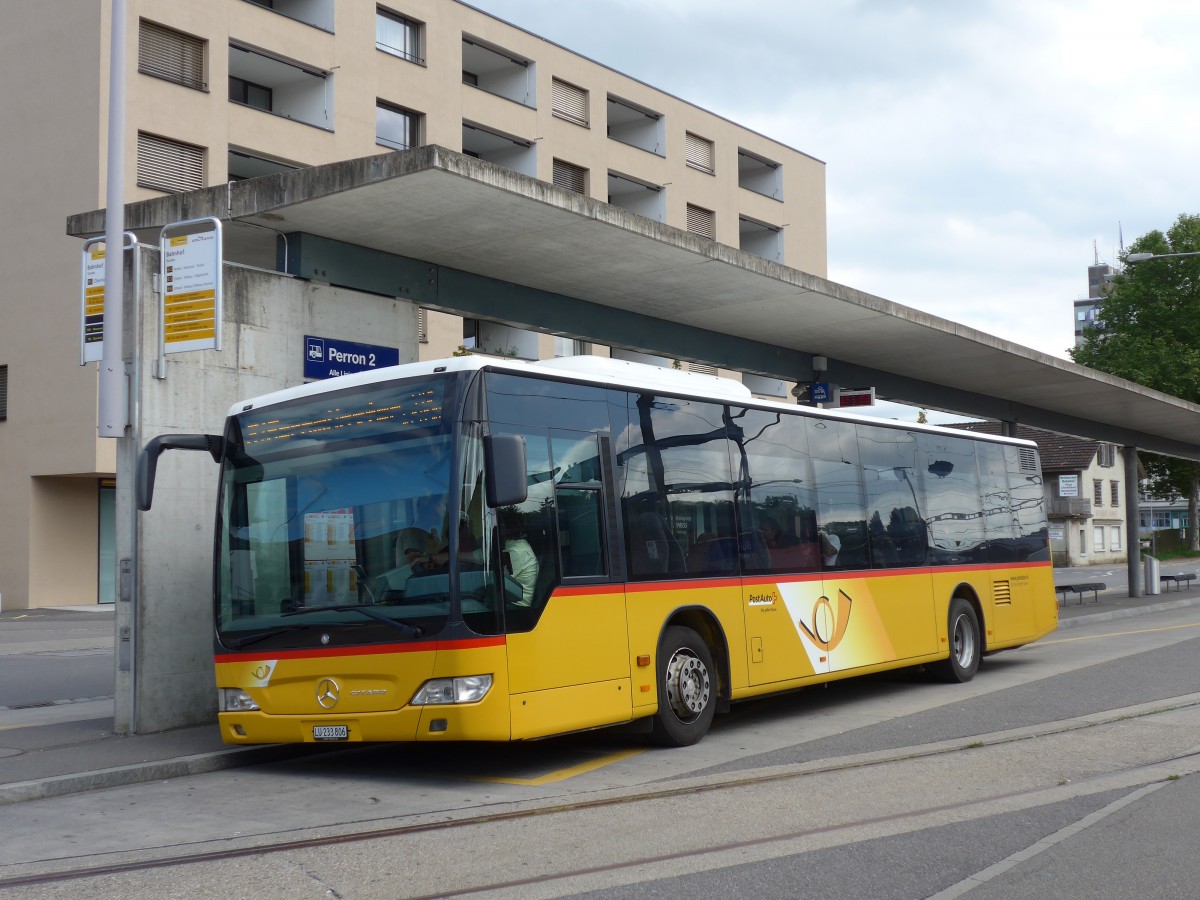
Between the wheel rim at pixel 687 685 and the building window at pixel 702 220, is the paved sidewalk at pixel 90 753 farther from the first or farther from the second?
the building window at pixel 702 220

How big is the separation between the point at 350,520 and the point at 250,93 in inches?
1254

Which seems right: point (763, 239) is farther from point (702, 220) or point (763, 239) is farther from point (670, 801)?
point (670, 801)

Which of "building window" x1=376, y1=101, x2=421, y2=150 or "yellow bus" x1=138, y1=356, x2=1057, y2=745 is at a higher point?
"building window" x1=376, y1=101, x2=421, y2=150

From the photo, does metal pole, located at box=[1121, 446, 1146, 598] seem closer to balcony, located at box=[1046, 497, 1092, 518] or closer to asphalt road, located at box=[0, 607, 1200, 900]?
asphalt road, located at box=[0, 607, 1200, 900]

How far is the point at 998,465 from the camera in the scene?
17.2 meters

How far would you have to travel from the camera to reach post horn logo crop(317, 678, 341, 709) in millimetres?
8984

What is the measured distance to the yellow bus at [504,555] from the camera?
8.69 metres

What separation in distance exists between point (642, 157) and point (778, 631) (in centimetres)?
3704

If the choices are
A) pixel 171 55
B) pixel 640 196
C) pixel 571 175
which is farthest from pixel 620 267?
pixel 640 196

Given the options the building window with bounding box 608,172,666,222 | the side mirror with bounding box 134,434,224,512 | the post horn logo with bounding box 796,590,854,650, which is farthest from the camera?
the building window with bounding box 608,172,666,222

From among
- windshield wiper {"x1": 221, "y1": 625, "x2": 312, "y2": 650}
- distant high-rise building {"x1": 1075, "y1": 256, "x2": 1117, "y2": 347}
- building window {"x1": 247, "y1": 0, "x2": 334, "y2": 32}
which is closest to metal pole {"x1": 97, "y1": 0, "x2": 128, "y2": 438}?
windshield wiper {"x1": 221, "y1": 625, "x2": 312, "y2": 650}

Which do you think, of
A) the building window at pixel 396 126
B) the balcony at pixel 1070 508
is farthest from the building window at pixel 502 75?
the balcony at pixel 1070 508

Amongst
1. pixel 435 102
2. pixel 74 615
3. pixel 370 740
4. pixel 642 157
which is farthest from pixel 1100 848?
pixel 642 157

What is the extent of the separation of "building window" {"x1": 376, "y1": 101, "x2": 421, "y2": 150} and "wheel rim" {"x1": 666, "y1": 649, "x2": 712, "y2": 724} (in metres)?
31.0
